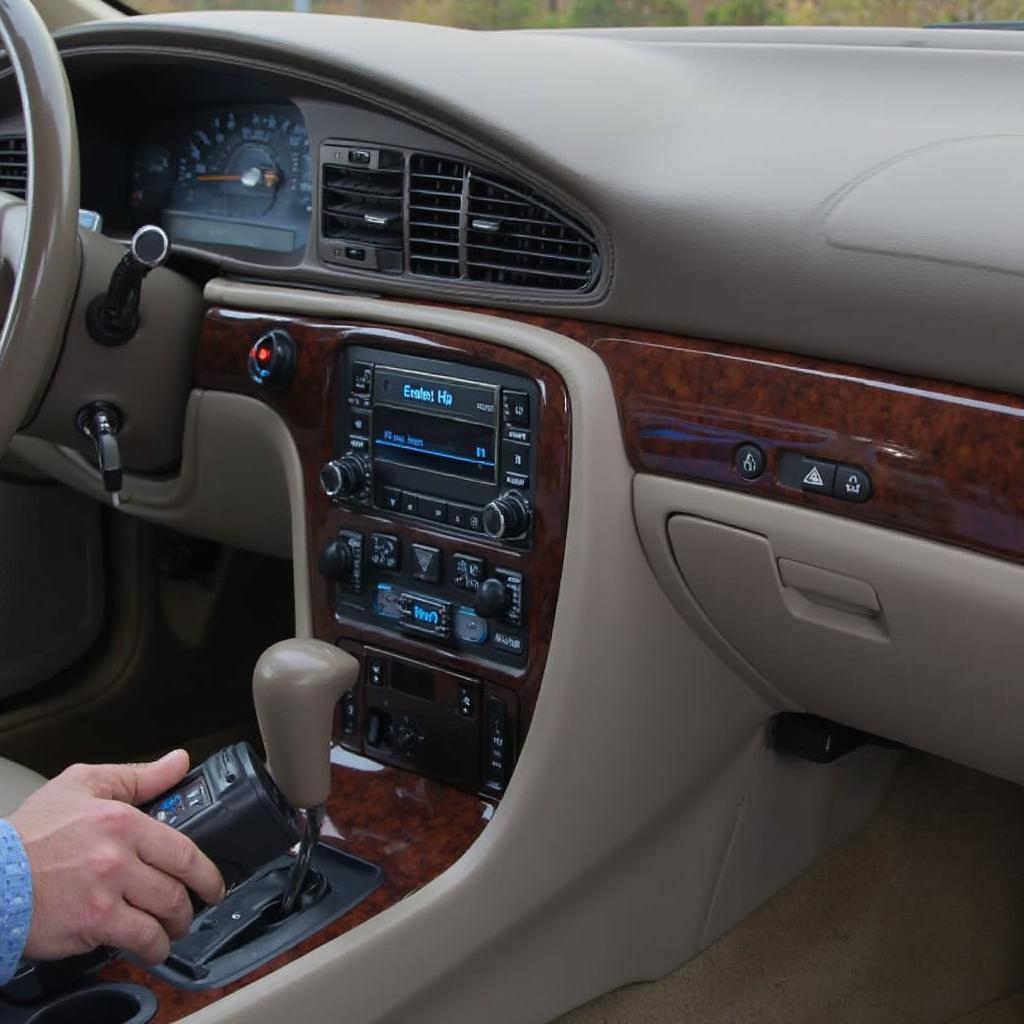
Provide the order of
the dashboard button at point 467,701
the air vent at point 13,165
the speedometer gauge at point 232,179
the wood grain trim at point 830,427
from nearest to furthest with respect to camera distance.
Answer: the wood grain trim at point 830,427, the dashboard button at point 467,701, the speedometer gauge at point 232,179, the air vent at point 13,165

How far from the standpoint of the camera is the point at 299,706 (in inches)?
47.9

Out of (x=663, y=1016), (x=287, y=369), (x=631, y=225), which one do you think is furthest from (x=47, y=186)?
(x=663, y=1016)

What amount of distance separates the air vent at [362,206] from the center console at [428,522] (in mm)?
83

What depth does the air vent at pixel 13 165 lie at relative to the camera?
1.97m

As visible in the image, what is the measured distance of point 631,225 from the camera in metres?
1.30

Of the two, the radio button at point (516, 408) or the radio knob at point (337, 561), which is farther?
the radio knob at point (337, 561)

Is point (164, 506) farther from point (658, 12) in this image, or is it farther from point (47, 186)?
point (658, 12)

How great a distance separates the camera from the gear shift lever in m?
1.21

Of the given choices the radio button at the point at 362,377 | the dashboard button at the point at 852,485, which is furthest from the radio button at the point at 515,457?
the dashboard button at the point at 852,485

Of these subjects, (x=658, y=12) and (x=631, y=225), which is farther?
(x=658, y=12)

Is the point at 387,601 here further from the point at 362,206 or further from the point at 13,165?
the point at 13,165

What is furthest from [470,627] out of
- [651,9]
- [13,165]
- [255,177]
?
[651,9]

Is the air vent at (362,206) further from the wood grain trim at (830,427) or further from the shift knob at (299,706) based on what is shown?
the shift knob at (299,706)

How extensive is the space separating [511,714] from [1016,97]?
747mm
